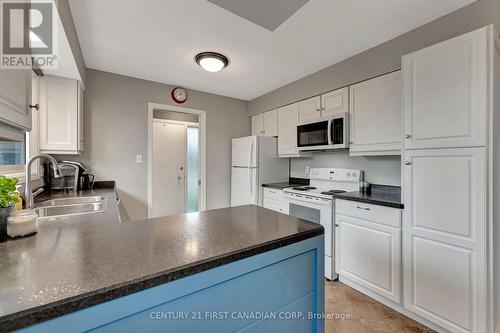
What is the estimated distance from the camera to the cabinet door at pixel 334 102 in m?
2.53

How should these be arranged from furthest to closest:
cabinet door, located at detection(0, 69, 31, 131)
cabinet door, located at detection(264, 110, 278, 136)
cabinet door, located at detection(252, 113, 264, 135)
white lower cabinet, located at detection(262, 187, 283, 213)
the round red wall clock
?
1. cabinet door, located at detection(252, 113, 264, 135)
2. cabinet door, located at detection(264, 110, 278, 136)
3. the round red wall clock
4. white lower cabinet, located at detection(262, 187, 283, 213)
5. cabinet door, located at detection(0, 69, 31, 131)

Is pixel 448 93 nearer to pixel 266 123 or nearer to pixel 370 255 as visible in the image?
pixel 370 255

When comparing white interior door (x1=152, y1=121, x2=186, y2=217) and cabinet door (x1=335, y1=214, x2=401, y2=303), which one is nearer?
cabinet door (x1=335, y1=214, x2=401, y2=303)

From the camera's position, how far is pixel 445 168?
60.4 inches

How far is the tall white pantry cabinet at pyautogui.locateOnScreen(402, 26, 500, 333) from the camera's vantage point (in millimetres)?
1387

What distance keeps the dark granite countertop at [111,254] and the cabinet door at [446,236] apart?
1.13 m

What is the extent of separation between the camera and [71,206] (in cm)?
187

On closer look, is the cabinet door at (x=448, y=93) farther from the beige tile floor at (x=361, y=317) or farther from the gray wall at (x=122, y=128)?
the gray wall at (x=122, y=128)

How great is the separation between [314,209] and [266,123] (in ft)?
5.86

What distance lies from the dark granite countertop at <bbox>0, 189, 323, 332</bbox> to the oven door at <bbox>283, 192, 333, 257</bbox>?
1.31 m

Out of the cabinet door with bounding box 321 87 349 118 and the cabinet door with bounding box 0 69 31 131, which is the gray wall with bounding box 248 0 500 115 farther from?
the cabinet door with bounding box 0 69 31 131

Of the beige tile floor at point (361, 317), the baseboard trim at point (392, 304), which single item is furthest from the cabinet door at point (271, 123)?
the beige tile floor at point (361, 317)

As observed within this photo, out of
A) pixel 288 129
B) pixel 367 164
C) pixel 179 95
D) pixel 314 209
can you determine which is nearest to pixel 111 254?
pixel 314 209

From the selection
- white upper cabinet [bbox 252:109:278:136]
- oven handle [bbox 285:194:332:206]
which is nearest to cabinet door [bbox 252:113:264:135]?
white upper cabinet [bbox 252:109:278:136]
